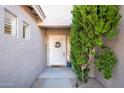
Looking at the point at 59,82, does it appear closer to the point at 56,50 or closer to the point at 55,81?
the point at 55,81

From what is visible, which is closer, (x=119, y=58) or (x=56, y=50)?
(x=119, y=58)

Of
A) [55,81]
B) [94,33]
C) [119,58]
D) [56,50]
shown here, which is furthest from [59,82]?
[56,50]

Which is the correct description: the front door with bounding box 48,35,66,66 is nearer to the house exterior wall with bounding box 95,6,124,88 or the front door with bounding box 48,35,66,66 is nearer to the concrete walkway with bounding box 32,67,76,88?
the concrete walkway with bounding box 32,67,76,88

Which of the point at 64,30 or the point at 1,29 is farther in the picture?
the point at 64,30

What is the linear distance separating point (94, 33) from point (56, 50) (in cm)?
720

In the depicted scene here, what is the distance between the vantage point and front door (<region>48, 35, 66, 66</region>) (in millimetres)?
11391

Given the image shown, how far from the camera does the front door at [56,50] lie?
1139 cm

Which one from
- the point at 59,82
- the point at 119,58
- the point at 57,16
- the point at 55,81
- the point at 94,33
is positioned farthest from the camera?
the point at 57,16

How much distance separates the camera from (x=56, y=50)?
37.6 ft

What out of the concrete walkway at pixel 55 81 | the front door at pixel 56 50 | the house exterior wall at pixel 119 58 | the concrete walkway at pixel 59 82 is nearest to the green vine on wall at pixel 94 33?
the house exterior wall at pixel 119 58
